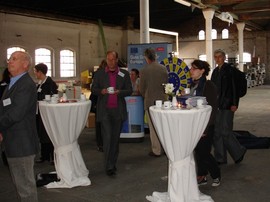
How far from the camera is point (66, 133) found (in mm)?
4004

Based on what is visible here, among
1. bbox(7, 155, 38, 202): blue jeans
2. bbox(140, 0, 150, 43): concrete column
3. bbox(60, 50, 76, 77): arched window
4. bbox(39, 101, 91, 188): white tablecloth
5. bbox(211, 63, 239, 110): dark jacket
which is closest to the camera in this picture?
bbox(7, 155, 38, 202): blue jeans

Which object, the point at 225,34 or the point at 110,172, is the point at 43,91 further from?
the point at 225,34

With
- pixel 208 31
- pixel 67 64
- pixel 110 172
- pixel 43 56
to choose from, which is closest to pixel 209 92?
pixel 110 172

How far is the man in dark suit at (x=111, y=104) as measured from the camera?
431 centimetres

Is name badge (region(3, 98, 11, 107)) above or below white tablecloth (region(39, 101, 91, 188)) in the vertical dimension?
above

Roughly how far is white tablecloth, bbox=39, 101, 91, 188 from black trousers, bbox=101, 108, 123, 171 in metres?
0.29

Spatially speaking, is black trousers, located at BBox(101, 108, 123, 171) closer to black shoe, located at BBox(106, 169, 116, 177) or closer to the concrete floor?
black shoe, located at BBox(106, 169, 116, 177)

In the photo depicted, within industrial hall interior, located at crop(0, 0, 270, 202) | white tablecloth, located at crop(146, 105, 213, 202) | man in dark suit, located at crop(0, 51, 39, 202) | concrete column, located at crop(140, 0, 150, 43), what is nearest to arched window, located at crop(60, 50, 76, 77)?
concrete column, located at crop(140, 0, 150, 43)

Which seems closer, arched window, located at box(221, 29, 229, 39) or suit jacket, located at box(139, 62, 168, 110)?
suit jacket, located at box(139, 62, 168, 110)

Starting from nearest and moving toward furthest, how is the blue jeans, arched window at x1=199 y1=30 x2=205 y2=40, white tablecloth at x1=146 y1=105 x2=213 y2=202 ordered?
1. the blue jeans
2. white tablecloth at x1=146 y1=105 x2=213 y2=202
3. arched window at x1=199 y1=30 x2=205 y2=40

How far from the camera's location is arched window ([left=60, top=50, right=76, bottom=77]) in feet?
56.7

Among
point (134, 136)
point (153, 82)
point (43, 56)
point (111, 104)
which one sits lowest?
point (134, 136)

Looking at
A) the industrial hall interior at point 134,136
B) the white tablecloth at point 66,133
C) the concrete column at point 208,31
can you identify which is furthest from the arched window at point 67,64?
the white tablecloth at point 66,133

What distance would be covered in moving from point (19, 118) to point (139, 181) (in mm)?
1987
